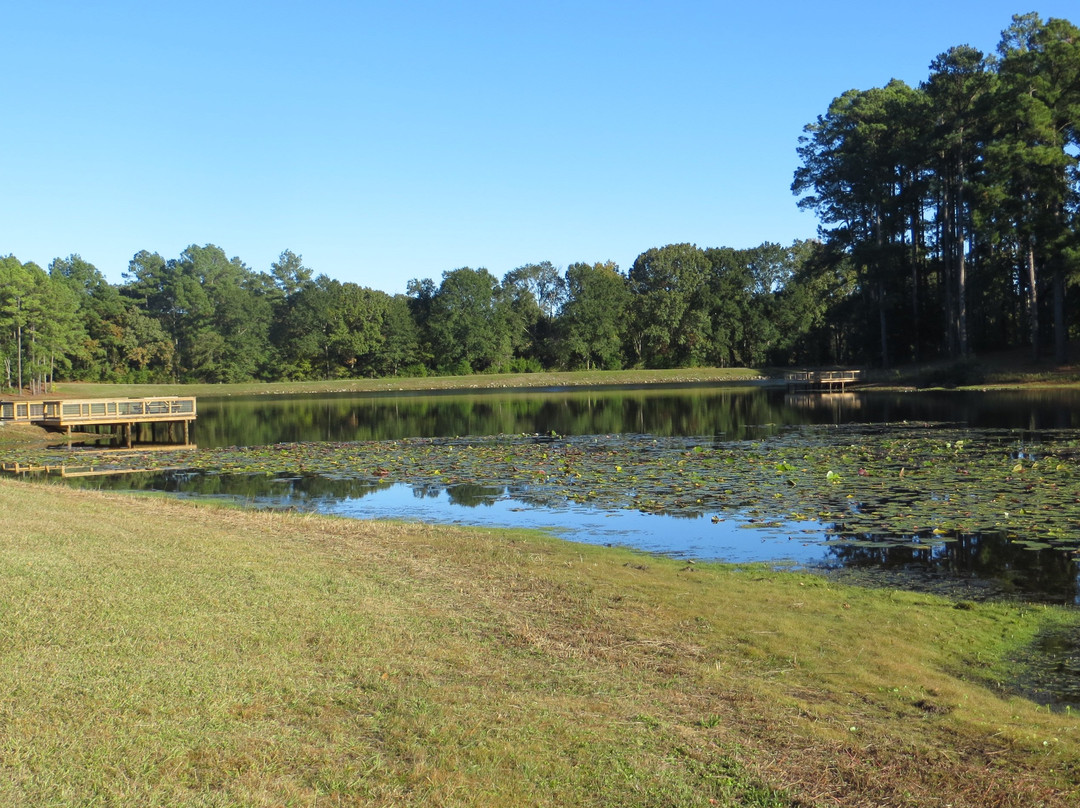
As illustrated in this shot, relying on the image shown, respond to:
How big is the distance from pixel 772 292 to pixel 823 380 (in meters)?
45.9

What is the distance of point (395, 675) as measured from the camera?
7.18 m

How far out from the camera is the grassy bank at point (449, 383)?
97375 millimetres

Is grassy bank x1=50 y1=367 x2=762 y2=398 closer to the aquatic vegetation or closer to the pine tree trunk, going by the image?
the pine tree trunk

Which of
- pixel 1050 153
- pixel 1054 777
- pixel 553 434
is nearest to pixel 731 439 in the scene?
pixel 553 434

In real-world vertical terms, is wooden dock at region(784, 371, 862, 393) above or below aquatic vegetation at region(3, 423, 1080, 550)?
above

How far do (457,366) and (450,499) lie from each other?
90229 mm

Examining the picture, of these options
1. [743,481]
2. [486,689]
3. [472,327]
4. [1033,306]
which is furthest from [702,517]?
[472,327]

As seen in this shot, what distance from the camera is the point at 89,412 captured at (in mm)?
43438

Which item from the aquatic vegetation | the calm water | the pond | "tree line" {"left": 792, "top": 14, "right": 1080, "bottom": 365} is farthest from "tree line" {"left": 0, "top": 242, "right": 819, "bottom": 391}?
the aquatic vegetation

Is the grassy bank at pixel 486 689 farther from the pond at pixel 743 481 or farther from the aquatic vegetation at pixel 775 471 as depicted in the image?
the aquatic vegetation at pixel 775 471

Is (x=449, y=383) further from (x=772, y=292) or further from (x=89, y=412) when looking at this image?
(x=89, y=412)

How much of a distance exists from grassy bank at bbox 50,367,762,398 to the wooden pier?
50385 mm

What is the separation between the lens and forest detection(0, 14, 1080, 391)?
53281mm

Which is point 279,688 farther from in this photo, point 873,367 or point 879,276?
point 873,367
